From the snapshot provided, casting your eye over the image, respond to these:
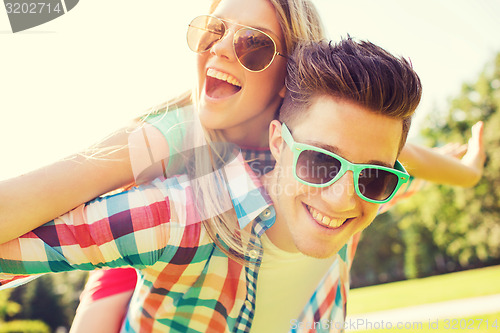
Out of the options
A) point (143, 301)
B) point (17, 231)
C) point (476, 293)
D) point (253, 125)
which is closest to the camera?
point (17, 231)

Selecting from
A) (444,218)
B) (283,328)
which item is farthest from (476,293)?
(444,218)

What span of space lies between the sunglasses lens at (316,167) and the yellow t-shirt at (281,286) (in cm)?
51

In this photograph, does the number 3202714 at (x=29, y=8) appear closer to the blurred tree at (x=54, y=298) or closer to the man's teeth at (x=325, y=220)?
the man's teeth at (x=325, y=220)

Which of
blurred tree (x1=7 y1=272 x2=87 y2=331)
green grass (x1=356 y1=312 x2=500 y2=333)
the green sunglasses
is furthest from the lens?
blurred tree (x1=7 y1=272 x2=87 y2=331)

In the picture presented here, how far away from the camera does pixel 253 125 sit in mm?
2574

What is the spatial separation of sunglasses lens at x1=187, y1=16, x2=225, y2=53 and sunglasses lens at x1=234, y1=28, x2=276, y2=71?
0.48ft

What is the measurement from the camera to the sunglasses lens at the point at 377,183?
1.95 meters

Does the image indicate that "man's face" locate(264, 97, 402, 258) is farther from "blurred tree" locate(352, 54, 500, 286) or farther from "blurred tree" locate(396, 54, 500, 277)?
"blurred tree" locate(396, 54, 500, 277)

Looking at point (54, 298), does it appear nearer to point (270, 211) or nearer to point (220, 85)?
point (220, 85)

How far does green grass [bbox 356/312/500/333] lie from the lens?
681cm

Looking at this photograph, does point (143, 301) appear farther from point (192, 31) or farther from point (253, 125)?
point (192, 31)

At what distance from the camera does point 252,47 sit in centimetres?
223

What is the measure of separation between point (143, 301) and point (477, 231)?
97.6 feet

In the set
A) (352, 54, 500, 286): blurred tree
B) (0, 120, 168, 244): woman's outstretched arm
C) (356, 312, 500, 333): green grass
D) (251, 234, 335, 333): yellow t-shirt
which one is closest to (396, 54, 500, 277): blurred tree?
(352, 54, 500, 286): blurred tree
